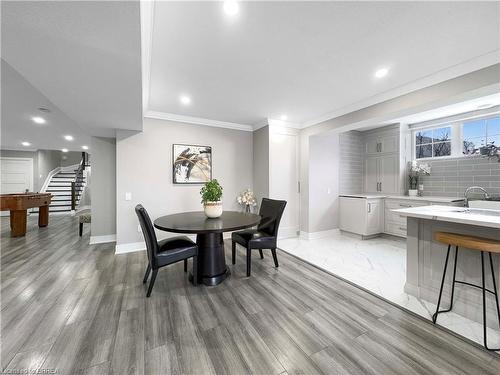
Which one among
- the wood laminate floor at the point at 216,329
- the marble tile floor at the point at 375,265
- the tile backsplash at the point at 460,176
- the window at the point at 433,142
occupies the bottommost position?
the wood laminate floor at the point at 216,329

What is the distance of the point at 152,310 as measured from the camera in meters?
2.00

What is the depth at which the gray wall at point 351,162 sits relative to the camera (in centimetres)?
496

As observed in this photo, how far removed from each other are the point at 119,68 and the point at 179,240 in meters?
1.92

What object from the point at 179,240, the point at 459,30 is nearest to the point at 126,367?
the point at 179,240

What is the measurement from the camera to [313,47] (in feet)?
6.63

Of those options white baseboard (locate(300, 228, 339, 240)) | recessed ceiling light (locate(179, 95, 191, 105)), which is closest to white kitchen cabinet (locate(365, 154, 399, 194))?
white baseboard (locate(300, 228, 339, 240))

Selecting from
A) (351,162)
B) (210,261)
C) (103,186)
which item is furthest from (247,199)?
(103,186)

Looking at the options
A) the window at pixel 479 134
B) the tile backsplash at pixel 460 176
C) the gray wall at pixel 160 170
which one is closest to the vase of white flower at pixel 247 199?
the gray wall at pixel 160 170

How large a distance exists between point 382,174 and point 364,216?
1237mm

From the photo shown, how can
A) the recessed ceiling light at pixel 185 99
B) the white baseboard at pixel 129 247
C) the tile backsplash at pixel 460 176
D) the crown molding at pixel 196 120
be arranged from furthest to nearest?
the crown molding at pixel 196 120
the white baseboard at pixel 129 247
the tile backsplash at pixel 460 176
the recessed ceiling light at pixel 185 99

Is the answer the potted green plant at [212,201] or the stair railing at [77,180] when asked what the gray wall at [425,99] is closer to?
the potted green plant at [212,201]

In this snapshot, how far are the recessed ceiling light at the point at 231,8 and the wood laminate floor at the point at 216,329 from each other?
2.54 m

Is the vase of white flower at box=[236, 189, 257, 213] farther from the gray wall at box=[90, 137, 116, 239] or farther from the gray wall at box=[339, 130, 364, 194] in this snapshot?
the gray wall at box=[90, 137, 116, 239]

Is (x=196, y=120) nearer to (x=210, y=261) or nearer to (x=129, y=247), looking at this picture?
(x=129, y=247)
